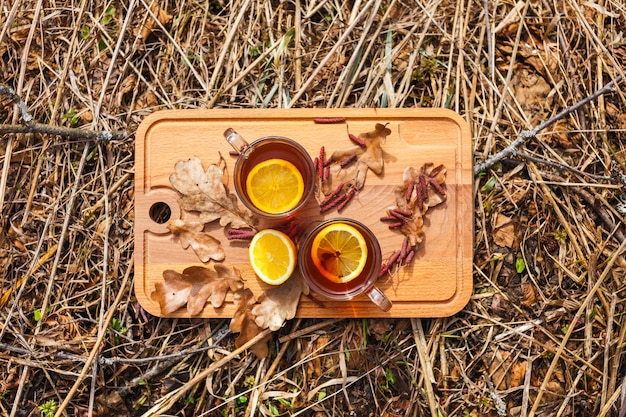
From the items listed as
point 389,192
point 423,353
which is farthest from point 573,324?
point 389,192

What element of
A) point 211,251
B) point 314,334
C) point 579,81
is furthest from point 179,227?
point 579,81

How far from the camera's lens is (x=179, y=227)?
2756mm

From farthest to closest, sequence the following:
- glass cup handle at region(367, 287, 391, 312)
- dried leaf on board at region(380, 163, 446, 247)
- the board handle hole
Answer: the board handle hole
dried leaf on board at region(380, 163, 446, 247)
glass cup handle at region(367, 287, 391, 312)

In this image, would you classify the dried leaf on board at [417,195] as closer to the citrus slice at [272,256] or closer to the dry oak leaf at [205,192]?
the citrus slice at [272,256]

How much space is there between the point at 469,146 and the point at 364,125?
0.52 metres

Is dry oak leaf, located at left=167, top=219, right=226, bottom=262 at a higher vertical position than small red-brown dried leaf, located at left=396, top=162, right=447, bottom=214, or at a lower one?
lower

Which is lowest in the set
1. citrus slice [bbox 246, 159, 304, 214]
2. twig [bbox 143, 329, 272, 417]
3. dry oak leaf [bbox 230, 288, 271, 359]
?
twig [bbox 143, 329, 272, 417]

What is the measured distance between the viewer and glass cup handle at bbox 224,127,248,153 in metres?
2.63

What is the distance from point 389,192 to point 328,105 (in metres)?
0.54

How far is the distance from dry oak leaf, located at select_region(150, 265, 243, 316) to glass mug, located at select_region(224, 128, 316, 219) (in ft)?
1.24

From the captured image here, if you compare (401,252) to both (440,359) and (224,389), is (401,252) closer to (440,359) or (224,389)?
(440,359)

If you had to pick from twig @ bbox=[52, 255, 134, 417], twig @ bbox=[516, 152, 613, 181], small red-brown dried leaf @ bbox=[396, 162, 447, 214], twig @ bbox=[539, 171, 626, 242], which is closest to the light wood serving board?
small red-brown dried leaf @ bbox=[396, 162, 447, 214]

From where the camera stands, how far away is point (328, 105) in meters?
2.87

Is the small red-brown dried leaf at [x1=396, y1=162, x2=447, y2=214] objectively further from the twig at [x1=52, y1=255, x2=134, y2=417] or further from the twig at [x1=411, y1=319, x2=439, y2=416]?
the twig at [x1=52, y1=255, x2=134, y2=417]
